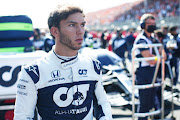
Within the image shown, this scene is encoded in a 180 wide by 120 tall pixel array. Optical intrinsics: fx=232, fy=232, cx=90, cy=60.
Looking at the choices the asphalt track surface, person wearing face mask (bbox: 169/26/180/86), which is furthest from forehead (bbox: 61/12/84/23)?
person wearing face mask (bbox: 169/26/180/86)

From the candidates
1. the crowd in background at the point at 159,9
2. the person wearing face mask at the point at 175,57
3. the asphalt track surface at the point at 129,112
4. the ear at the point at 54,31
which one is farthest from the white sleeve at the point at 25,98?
the crowd in background at the point at 159,9

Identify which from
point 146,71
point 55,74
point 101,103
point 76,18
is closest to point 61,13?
point 76,18

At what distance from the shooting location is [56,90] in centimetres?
161

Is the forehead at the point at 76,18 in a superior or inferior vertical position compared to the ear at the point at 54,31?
superior

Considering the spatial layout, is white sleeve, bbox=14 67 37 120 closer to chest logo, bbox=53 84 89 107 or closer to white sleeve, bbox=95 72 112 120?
chest logo, bbox=53 84 89 107

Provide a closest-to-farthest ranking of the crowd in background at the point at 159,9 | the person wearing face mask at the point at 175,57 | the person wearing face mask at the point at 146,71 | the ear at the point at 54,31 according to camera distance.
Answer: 1. the ear at the point at 54,31
2. the person wearing face mask at the point at 146,71
3. the person wearing face mask at the point at 175,57
4. the crowd in background at the point at 159,9

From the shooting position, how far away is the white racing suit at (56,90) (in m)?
1.55

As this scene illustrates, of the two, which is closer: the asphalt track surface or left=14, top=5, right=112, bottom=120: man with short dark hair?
left=14, top=5, right=112, bottom=120: man with short dark hair

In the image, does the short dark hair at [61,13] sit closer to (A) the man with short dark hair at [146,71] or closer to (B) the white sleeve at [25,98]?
(B) the white sleeve at [25,98]

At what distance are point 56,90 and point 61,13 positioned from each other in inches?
21.1

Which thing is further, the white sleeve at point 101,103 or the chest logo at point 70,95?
the white sleeve at point 101,103

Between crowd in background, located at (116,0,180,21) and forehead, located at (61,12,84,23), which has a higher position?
crowd in background, located at (116,0,180,21)

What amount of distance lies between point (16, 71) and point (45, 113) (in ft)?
3.12

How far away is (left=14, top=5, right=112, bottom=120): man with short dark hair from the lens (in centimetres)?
155
